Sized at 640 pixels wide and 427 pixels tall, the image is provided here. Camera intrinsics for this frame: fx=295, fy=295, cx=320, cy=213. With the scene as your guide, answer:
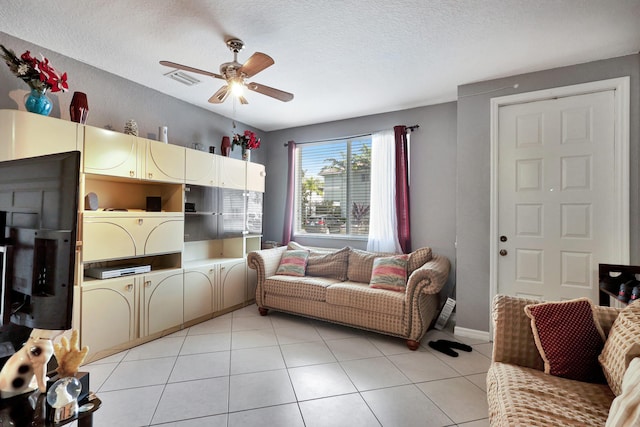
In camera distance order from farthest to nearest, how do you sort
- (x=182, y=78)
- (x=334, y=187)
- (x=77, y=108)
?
(x=334, y=187)
(x=182, y=78)
(x=77, y=108)

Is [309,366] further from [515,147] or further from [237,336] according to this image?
[515,147]

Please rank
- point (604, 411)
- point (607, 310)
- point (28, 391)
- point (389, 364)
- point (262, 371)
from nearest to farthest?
point (28, 391), point (604, 411), point (607, 310), point (262, 371), point (389, 364)

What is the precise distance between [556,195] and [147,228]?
3908mm

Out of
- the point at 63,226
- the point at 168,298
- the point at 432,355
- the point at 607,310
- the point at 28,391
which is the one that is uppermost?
the point at 63,226

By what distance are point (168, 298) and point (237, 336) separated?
2.66ft

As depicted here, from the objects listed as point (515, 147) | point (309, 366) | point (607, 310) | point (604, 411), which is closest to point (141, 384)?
point (309, 366)

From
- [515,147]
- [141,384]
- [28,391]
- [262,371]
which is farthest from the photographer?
[515,147]

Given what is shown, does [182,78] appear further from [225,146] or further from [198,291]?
[198,291]

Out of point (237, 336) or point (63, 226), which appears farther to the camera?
point (237, 336)

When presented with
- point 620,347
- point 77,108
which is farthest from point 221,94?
point 620,347

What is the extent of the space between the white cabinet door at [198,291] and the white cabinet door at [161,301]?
0.07 metres

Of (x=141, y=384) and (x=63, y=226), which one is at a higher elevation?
(x=63, y=226)

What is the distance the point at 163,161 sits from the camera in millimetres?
3020

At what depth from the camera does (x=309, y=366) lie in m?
2.42
